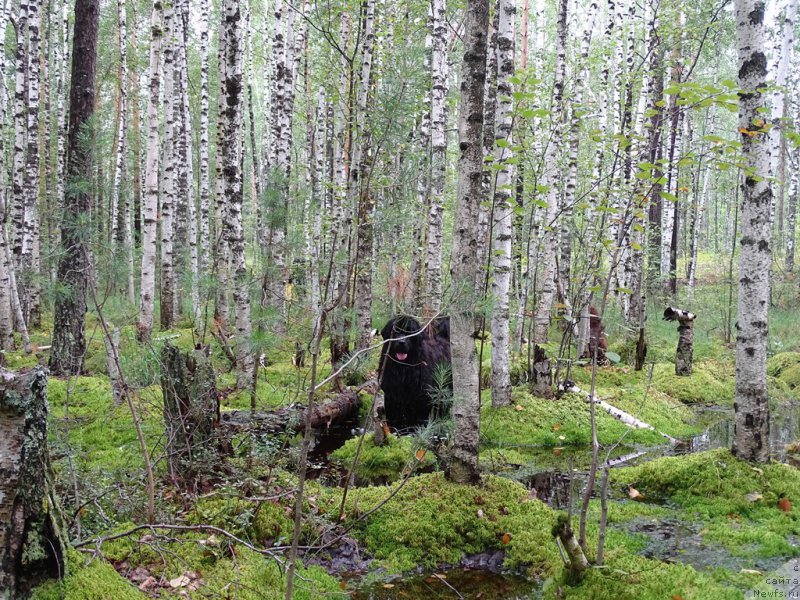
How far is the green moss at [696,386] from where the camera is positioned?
980 centimetres

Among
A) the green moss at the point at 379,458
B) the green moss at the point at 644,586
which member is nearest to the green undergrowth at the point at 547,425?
the green moss at the point at 379,458

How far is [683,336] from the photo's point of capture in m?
10.2

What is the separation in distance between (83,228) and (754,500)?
5.64m

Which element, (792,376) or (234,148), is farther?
(792,376)

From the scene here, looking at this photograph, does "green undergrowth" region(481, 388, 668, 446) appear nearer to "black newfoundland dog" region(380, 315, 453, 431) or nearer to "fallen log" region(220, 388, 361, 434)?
"black newfoundland dog" region(380, 315, 453, 431)

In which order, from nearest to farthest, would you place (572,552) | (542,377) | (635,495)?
(572,552) < (635,495) < (542,377)

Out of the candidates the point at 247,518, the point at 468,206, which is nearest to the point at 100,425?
the point at 247,518

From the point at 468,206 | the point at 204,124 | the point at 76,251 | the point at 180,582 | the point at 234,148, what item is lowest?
the point at 180,582

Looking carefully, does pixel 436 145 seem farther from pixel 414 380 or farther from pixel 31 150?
pixel 31 150

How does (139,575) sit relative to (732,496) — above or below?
above

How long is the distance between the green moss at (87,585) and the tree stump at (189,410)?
1.82 m

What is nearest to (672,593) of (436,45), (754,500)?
(754,500)

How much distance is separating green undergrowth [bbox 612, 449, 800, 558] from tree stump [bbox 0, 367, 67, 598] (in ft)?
13.6

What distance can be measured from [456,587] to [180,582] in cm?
170
